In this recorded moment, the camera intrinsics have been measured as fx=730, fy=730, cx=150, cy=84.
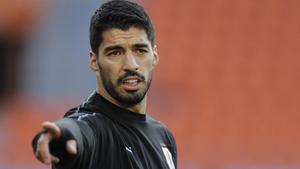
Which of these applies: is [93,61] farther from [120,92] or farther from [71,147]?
[71,147]

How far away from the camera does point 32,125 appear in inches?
303

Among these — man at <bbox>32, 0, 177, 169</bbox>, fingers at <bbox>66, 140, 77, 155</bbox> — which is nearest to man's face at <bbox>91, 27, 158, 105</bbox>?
man at <bbox>32, 0, 177, 169</bbox>

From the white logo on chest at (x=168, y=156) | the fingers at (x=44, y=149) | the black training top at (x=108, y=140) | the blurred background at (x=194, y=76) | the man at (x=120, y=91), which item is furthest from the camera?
the blurred background at (x=194, y=76)

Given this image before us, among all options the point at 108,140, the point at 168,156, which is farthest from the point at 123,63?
the point at 168,156

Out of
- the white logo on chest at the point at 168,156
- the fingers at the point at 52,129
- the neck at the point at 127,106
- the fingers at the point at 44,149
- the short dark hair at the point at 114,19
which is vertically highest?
the short dark hair at the point at 114,19

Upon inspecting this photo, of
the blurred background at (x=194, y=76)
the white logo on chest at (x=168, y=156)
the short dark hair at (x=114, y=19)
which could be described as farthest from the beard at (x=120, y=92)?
the blurred background at (x=194, y=76)

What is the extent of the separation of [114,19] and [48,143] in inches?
30.1

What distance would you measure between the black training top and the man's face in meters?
0.07

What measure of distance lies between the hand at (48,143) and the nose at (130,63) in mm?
569

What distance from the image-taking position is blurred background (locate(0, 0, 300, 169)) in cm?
765

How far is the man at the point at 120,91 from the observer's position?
8.29ft

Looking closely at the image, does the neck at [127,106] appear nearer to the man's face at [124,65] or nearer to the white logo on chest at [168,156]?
the man's face at [124,65]

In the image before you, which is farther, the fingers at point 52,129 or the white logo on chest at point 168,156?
the white logo on chest at point 168,156

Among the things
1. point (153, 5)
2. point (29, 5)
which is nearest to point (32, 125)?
point (29, 5)
